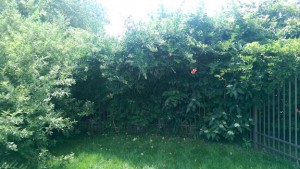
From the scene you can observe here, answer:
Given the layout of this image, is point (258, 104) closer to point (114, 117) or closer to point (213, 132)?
point (213, 132)

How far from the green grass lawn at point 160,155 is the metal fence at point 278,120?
26 cm

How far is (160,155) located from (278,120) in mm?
2166

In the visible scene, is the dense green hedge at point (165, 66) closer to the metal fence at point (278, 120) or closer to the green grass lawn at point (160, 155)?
the metal fence at point (278, 120)

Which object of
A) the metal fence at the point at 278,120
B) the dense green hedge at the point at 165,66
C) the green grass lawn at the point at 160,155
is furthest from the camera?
the dense green hedge at the point at 165,66

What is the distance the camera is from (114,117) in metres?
6.59

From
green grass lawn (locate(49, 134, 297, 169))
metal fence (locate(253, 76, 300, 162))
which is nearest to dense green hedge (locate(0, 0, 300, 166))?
metal fence (locate(253, 76, 300, 162))

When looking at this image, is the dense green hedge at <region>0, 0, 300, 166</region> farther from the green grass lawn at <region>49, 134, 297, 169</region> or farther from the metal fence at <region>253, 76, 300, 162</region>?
the green grass lawn at <region>49, 134, 297, 169</region>

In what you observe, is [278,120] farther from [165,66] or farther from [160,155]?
[165,66]

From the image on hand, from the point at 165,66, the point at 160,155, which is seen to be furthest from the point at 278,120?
the point at 165,66

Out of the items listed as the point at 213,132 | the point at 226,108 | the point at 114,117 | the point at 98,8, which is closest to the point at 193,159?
the point at 213,132

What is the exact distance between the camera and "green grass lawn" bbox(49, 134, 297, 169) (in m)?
4.51

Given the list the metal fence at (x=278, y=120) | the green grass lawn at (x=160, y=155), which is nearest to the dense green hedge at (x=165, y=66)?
the metal fence at (x=278, y=120)

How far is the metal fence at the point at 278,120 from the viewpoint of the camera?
4664mm

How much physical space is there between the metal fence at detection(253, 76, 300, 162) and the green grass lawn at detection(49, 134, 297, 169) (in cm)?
26
